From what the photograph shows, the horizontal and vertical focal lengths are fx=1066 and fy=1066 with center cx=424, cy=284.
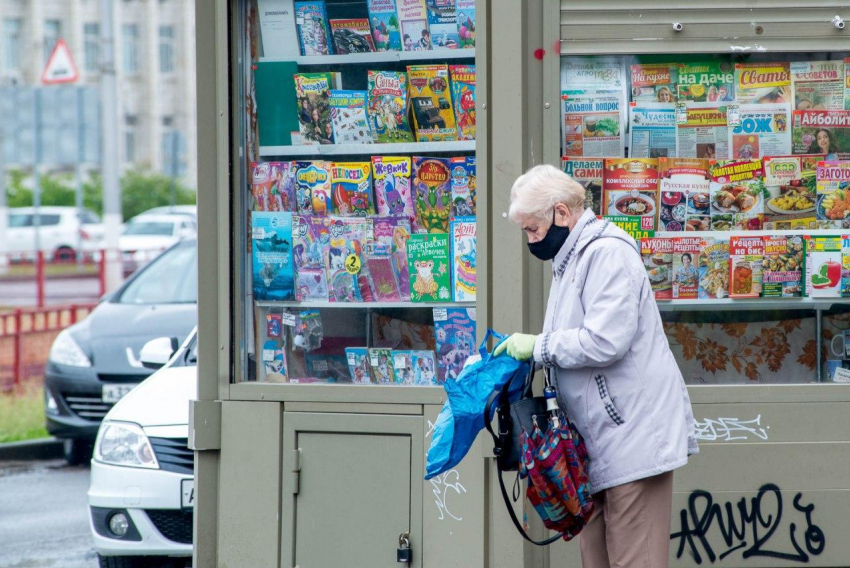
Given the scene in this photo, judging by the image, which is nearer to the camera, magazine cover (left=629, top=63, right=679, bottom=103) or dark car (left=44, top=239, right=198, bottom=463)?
magazine cover (left=629, top=63, right=679, bottom=103)

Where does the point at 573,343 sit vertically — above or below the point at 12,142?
below

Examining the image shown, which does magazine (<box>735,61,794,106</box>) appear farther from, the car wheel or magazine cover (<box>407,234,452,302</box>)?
the car wheel

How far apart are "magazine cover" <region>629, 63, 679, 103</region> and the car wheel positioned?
6625mm

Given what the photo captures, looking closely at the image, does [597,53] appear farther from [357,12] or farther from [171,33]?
[171,33]

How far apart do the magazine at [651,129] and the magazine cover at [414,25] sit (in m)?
0.93

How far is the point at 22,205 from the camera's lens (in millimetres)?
36188

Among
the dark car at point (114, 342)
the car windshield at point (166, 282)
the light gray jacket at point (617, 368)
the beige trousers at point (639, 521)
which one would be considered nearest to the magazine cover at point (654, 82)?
the light gray jacket at point (617, 368)

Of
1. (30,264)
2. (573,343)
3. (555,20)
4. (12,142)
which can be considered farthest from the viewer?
(12,142)

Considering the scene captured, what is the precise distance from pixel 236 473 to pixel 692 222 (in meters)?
2.16

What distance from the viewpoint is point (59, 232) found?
30.5 metres

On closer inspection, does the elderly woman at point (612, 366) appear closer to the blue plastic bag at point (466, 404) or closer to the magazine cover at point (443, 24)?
the blue plastic bag at point (466, 404)

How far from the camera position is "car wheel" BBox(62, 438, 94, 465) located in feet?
30.4

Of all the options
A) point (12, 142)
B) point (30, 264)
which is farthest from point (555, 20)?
point (12, 142)

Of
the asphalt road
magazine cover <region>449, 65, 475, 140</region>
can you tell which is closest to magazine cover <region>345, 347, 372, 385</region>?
magazine cover <region>449, 65, 475, 140</region>
